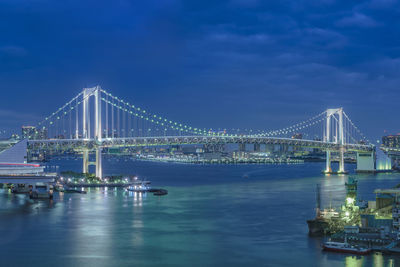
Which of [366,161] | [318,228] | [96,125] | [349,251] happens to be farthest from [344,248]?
[366,161]

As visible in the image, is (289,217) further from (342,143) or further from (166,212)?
(342,143)

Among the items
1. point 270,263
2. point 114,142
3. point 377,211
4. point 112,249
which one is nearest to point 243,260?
point 270,263

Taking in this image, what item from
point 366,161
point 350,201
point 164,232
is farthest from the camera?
point 366,161

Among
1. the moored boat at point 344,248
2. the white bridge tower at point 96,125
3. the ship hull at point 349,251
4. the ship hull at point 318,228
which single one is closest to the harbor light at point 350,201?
the ship hull at point 318,228

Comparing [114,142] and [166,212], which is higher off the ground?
[114,142]

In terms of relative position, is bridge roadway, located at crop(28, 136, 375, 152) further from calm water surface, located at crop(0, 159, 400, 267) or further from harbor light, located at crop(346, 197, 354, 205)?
harbor light, located at crop(346, 197, 354, 205)

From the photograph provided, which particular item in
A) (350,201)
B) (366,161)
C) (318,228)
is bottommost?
(318,228)

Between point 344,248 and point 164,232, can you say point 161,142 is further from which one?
point 344,248

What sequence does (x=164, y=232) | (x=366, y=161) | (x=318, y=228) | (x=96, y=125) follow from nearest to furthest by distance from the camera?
Answer: (x=318, y=228)
(x=164, y=232)
(x=96, y=125)
(x=366, y=161)
